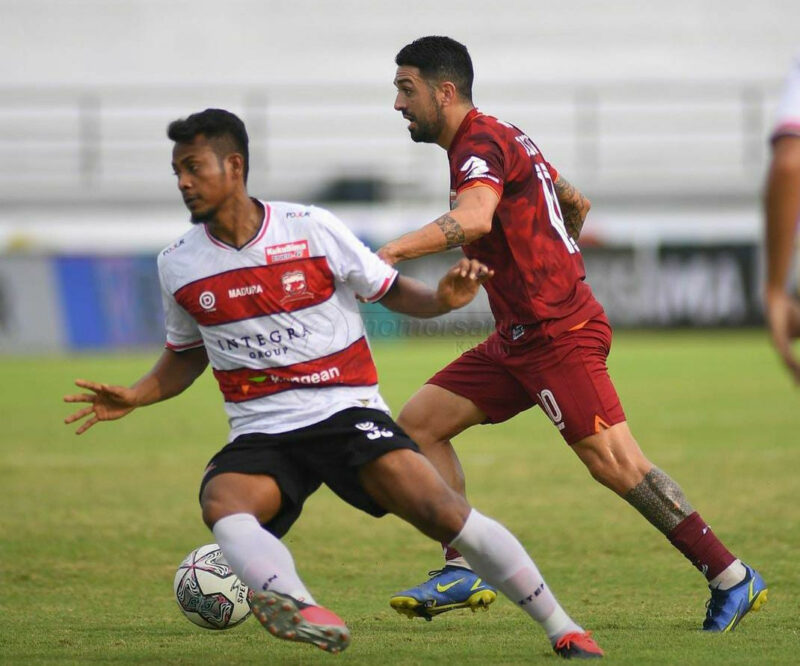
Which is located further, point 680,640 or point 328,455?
point 680,640

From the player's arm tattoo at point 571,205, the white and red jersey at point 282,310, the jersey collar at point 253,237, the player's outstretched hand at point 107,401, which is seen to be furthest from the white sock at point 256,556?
the player's arm tattoo at point 571,205

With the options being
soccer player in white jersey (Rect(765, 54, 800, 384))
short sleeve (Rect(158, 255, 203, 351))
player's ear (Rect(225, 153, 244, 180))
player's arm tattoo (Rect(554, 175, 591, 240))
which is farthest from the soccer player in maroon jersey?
soccer player in white jersey (Rect(765, 54, 800, 384))

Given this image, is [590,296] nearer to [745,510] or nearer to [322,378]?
[322,378]

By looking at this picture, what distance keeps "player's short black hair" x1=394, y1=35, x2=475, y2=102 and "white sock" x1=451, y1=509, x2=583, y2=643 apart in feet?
6.61

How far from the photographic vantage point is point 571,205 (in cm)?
641

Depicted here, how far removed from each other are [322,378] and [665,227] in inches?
848

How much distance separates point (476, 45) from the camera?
114 feet

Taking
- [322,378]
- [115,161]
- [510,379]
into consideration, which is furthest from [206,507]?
[115,161]

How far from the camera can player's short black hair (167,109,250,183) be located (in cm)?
496

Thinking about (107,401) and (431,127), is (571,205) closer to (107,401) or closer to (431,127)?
(431,127)

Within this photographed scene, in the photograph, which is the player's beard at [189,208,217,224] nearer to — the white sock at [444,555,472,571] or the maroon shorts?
the maroon shorts

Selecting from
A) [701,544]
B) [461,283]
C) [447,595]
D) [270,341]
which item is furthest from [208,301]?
[701,544]

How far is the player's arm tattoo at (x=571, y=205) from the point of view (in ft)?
20.8

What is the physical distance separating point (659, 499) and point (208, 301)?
2.13 metres
